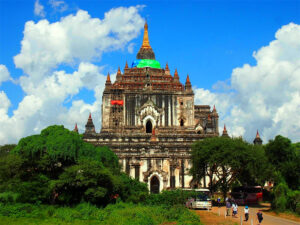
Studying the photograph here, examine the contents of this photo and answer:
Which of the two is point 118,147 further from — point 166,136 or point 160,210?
point 160,210

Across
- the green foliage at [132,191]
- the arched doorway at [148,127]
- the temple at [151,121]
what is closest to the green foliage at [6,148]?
the temple at [151,121]

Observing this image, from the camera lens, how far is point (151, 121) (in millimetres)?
74188

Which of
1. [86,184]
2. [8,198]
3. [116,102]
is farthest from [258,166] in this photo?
[116,102]

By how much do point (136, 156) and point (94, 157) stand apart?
1965 centimetres

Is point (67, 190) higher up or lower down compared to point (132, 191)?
higher up

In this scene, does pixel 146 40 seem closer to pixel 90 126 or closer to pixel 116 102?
pixel 116 102

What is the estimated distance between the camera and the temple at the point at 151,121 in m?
62.0

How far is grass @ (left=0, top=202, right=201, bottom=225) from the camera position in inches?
1270

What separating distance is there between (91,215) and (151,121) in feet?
132

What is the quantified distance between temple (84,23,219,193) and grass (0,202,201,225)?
70.4ft

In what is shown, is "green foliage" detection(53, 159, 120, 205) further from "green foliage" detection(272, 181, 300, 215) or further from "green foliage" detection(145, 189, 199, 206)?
"green foliage" detection(272, 181, 300, 215)

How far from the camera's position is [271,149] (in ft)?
147

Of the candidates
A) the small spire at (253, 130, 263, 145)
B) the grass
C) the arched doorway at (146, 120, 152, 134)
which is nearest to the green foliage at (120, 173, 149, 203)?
the grass

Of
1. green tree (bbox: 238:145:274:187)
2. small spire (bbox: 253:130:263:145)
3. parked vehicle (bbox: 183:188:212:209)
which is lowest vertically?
parked vehicle (bbox: 183:188:212:209)
